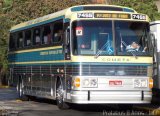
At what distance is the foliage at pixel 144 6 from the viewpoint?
2937 cm

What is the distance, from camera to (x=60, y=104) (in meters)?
17.9

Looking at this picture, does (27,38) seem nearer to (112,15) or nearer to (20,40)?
(20,40)

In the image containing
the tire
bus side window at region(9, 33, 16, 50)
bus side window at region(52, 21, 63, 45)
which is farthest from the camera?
bus side window at region(9, 33, 16, 50)

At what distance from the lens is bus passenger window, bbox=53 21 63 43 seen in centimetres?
1788

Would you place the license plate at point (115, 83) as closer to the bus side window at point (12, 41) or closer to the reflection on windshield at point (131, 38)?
the reflection on windshield at point (131, 38)

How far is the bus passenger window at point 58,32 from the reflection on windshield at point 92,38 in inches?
59.2

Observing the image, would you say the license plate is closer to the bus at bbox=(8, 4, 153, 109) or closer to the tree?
the bus at bbox=(8, 4, 153, 109)

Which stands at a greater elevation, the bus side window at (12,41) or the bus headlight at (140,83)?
the bus side window at (12,41)

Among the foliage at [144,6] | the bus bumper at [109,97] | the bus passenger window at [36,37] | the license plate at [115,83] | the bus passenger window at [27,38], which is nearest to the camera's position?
the bus bumper at [109,97]

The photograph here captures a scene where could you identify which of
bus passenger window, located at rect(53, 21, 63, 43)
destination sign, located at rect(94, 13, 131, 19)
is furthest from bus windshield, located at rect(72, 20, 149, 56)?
bus passenger window, located at rect(53, 21, 63, 43)

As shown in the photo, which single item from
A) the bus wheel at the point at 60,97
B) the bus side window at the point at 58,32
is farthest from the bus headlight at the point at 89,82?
the bus side window at the point at 58,32

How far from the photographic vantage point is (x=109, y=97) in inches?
634

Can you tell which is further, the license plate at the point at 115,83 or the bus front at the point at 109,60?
the license plate at the point at 115,83

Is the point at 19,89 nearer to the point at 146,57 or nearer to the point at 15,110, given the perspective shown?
the point at 15,110
